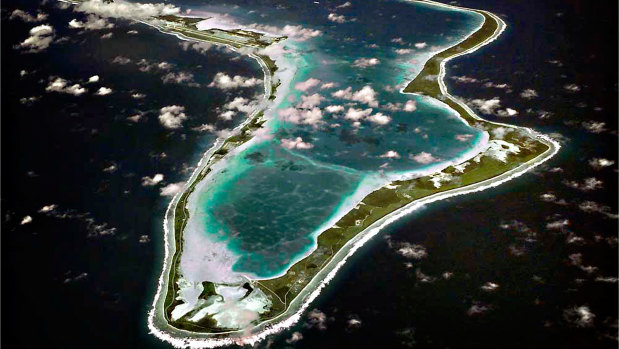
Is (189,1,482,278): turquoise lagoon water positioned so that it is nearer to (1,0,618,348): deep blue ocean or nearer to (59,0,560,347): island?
(59,0,560,347): island

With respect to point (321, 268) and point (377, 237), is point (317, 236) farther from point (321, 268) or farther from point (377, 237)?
point (377, 237)

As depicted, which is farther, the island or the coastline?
the island

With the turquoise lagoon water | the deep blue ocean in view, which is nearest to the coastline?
the deep blue ocean

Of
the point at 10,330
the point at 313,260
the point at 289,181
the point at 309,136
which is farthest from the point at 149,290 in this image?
the point at 309,136

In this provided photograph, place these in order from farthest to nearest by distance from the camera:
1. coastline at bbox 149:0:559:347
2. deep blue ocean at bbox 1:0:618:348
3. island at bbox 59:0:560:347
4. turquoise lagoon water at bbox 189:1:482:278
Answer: turquoise lagoon water at bbox 189:1:482:278, island at bbox 59:0:560:347, deep blue ocean at bbox 1:0:618:348, coastline at bbox 149:0:559:347

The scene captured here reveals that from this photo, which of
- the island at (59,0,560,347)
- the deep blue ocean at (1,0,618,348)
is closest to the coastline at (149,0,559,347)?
the island at (59,0,560,347)

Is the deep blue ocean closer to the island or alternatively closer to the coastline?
the coastline

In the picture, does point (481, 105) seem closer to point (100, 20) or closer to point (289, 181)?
point (289, 181)

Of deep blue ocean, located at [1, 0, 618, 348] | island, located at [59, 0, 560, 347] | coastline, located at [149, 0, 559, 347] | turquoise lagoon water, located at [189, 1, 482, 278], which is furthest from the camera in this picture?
turquoise lagoon water, located at [189, 1, 482, 278]
